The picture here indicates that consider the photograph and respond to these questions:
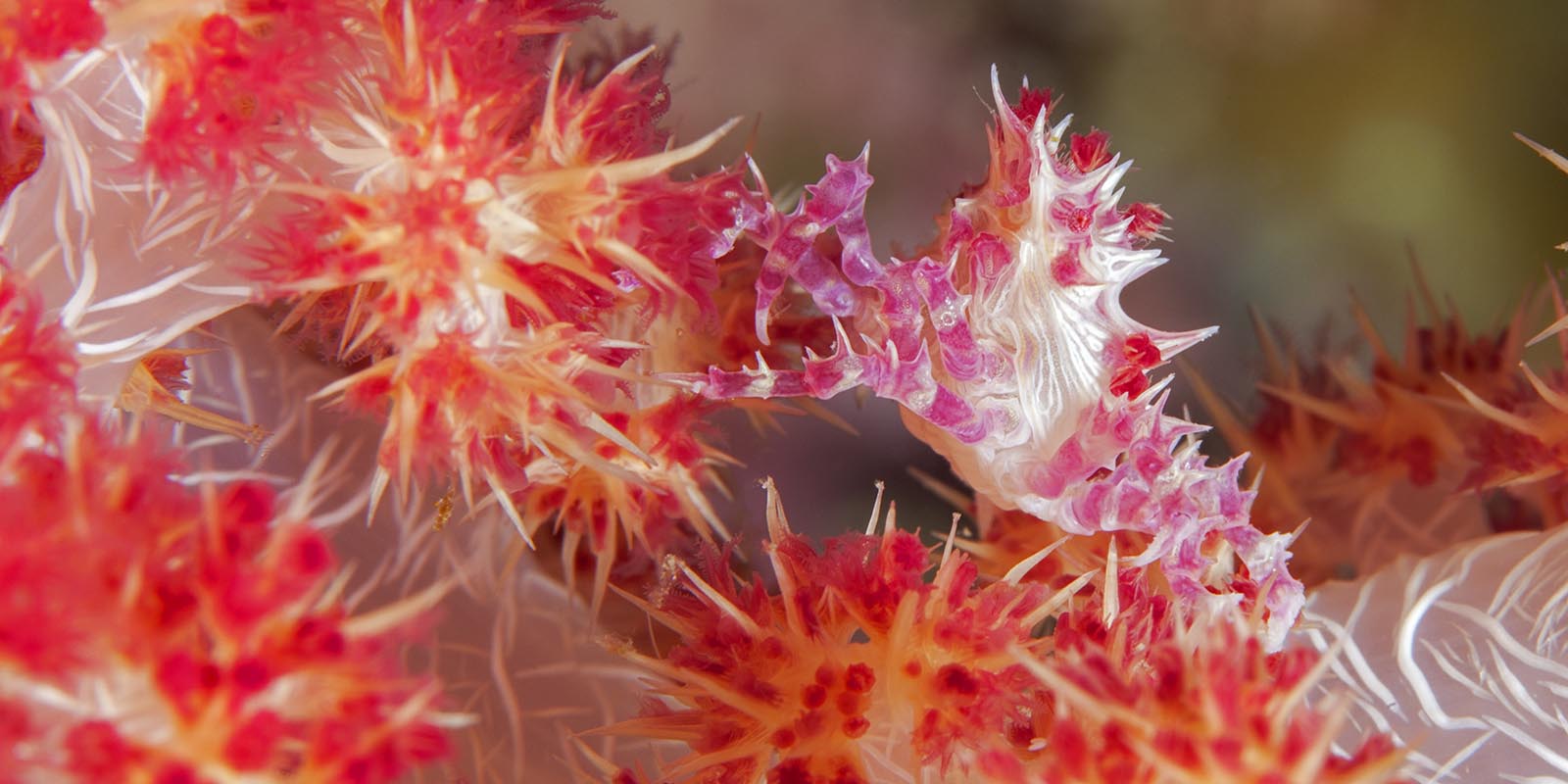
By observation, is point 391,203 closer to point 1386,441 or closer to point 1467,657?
point 1467,657

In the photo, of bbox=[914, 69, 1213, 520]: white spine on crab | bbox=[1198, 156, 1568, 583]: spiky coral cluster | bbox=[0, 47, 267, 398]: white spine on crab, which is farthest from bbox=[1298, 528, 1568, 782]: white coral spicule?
bbox=[0, 47, 267, 398]: white spine on crab

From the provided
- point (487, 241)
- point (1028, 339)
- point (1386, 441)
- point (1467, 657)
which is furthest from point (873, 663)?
point (1386, 441)

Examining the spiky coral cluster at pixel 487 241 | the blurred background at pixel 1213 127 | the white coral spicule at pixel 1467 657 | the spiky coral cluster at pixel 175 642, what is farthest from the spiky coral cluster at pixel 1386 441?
the spiky coral cluster at pixel 175 642

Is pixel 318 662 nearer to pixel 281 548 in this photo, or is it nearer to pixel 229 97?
pixel 281 548

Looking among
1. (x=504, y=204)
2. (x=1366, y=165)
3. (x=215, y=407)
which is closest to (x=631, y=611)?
(x=215, y=407)

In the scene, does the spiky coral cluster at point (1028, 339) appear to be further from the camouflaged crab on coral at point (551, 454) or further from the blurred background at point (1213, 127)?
the blurred background at point (1213, 127)

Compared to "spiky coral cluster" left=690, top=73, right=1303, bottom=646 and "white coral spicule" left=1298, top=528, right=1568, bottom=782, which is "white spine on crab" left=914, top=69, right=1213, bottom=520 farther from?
"white coral spicule" left=1298, top=528, right=1568, bottom=782
